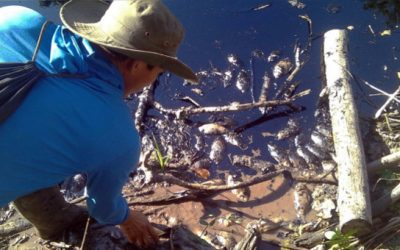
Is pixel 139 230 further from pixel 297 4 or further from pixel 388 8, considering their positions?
pixel 388 8

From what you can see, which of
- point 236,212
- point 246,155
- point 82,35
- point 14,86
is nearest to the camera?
point 14,86

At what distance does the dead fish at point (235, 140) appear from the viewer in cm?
458

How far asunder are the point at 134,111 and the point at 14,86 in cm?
293

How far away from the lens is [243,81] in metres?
5.09

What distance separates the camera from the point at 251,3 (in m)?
5.88

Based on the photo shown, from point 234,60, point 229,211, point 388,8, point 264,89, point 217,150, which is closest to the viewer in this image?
point 229,211

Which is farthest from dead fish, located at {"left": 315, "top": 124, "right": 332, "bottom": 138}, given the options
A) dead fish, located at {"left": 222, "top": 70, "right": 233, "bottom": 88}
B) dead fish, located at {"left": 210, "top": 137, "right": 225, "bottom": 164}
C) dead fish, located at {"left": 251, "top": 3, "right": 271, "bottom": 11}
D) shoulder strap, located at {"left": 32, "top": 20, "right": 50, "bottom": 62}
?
shoulder strap, located at {"left": 32, "top": 20, "right": 50, "bottom": 62}

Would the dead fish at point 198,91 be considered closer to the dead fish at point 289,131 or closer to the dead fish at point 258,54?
the dead fish at point 258,54

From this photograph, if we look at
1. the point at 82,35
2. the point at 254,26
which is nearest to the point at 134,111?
the point at 254,26

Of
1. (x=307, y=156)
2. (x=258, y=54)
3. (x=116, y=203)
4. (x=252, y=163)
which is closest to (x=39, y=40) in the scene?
(x=116, y=203)

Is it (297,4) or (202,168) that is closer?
(202,168)

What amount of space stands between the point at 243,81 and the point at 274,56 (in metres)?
0.55

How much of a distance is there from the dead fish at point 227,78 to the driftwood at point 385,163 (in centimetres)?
182

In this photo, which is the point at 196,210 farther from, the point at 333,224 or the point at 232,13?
the point at 232,13
